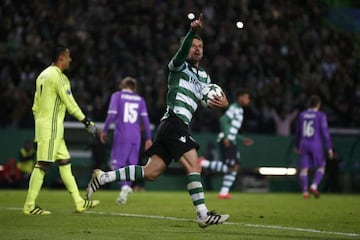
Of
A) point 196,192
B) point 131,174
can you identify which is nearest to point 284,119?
point 131,174

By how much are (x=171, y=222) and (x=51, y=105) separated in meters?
2.54

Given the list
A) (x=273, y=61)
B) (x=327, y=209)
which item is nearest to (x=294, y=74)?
(x=273, y=61)

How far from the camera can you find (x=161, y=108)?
24.8 m

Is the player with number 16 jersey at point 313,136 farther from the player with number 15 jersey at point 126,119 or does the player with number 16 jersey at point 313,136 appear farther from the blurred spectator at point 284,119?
the player with number 15 jersey at point 126,119

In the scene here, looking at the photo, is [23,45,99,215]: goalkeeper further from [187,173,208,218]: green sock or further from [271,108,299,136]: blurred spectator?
[271,108,299,136]: blurred spectator

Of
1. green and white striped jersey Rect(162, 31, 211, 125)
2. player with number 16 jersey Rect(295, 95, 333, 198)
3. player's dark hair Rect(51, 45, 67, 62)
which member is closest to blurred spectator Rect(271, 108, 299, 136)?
player with number 16 jersey Rect(295, 95, 333, 198)

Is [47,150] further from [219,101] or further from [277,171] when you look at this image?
[277,171]

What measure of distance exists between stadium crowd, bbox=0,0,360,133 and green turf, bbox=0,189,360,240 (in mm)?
8646

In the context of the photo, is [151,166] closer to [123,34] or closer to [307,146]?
[307,146]

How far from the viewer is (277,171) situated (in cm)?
2519

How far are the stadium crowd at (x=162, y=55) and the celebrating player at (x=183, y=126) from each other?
43.6 ft

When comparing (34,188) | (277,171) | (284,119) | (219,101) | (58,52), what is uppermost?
(58,52)

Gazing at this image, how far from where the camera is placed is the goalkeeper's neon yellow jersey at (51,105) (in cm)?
1281

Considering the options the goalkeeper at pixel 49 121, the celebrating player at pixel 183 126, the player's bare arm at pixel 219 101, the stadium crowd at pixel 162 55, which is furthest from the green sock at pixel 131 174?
the stadium crowd at pixel 162 55
